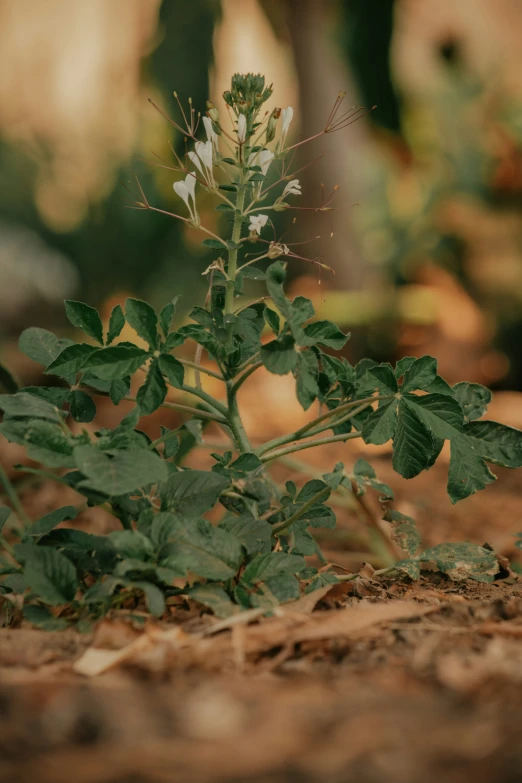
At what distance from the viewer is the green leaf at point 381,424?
75 cm

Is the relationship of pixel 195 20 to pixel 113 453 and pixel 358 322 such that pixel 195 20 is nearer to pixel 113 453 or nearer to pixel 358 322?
pixel 358 322

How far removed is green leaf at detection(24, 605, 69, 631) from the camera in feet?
2.24

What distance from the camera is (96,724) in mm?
444

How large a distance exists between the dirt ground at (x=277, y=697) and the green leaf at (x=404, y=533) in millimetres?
117

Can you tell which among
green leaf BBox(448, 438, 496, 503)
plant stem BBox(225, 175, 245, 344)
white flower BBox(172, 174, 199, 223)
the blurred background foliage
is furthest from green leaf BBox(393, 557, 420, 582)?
the blurred background foliage

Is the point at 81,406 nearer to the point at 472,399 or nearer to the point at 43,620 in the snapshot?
the point at 43,620

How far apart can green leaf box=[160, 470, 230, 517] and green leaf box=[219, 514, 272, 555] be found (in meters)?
0.04

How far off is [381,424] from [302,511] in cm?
13

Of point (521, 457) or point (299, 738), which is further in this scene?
point (521, 457)

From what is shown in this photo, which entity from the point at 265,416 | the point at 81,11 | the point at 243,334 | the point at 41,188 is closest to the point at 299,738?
the point at 243,334

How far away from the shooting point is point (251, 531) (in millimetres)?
752

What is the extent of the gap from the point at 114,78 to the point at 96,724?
5.20m

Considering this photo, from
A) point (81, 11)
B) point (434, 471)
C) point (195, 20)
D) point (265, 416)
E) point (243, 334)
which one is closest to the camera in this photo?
point (243, 334)

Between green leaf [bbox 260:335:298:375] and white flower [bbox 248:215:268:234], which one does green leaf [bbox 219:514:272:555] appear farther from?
white flower [bbox 248:215:268:234]
